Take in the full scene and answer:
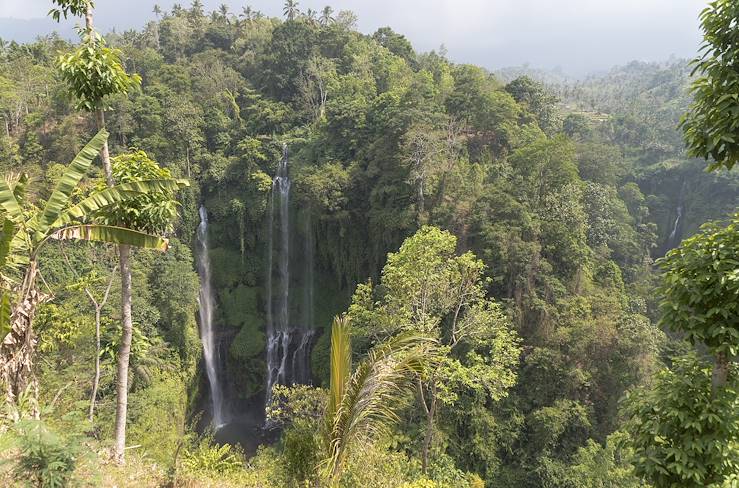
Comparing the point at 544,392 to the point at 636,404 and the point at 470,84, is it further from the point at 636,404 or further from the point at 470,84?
the point at 470,84

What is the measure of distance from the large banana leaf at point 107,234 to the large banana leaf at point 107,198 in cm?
17

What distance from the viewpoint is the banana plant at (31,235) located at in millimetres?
5910

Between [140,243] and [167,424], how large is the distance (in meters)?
13.2

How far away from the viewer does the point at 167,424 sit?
1723 cm

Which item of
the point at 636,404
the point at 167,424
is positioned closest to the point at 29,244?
the point at 636,404

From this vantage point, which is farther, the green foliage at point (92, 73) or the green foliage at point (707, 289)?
the green foliage at point (92, 73)

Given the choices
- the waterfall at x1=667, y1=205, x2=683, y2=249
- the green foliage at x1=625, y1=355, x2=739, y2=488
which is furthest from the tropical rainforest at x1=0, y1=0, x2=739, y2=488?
the waterfall at x1=667, y1=205, x2=683, y2=249

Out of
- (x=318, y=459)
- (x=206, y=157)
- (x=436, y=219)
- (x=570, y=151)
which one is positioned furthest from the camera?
(x=206, y=157)

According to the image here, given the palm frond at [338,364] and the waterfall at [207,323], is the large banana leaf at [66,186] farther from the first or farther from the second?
the waterfall at [207,323]

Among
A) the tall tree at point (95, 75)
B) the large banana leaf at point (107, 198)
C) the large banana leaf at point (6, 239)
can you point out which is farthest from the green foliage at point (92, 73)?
the large banana leaf at point (6, 239)

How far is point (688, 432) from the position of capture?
4.12 m

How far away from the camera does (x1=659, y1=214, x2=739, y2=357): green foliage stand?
3869 mm

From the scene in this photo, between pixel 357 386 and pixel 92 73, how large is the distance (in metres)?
5.85

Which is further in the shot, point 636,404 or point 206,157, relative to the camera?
point 206,157
